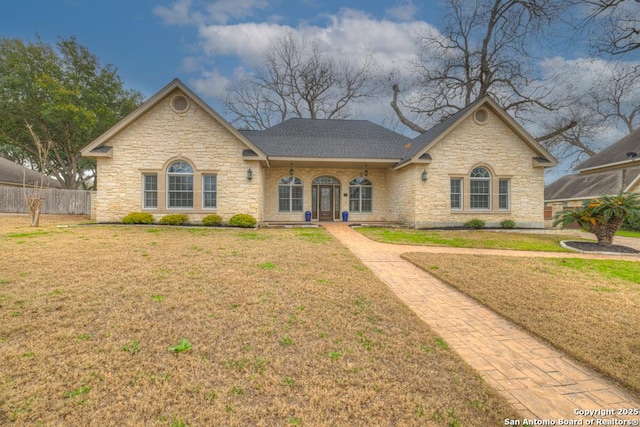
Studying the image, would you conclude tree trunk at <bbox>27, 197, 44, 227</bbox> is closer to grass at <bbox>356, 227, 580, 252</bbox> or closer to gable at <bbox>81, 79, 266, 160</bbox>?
gable at <bbox>81, 79, 266, 160</bbox>

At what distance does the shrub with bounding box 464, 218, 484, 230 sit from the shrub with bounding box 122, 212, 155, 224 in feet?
48.0

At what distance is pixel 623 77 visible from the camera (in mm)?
17359

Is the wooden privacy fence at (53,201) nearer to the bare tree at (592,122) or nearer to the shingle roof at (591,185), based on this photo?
the shingle roof at (591,185)

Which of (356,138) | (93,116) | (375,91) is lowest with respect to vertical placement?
(356,138)

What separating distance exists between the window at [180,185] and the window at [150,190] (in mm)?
595

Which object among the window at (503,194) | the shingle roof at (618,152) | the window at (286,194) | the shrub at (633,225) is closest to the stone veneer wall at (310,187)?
the window at (286,194)

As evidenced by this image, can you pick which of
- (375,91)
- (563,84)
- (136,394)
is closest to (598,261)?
(136,394)

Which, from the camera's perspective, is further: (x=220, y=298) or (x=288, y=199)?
(x=288, y=199)

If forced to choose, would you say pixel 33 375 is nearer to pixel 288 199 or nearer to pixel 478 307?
pixel 478 307

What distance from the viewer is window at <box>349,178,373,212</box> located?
1711 centimetres

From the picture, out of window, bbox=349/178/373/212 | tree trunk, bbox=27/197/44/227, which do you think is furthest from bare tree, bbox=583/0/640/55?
tree trunk, bbox=27/197/44/227

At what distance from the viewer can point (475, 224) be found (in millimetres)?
13984

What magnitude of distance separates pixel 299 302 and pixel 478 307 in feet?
9.12

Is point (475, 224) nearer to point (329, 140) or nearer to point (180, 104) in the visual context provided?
point (329, 140)
